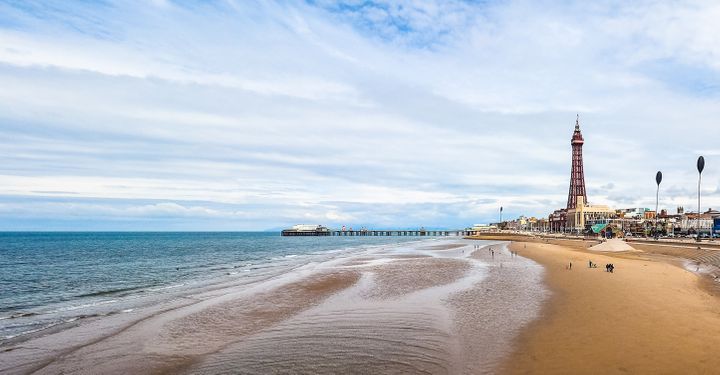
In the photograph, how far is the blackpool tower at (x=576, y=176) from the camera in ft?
485

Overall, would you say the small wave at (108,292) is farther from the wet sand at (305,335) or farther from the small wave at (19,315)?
the wet sand at (305,335)

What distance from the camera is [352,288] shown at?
2306cm

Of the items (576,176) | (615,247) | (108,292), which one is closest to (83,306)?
(108,292)

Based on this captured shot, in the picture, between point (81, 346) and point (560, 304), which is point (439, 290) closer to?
point (560, 304)

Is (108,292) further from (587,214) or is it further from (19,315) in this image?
(587,214)

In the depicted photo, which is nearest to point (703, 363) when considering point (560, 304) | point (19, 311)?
point (560, 304)

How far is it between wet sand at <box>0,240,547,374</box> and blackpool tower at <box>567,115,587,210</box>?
141 meters

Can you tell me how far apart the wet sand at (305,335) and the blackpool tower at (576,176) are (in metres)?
141

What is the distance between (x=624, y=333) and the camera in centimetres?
1205

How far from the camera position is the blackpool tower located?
148m

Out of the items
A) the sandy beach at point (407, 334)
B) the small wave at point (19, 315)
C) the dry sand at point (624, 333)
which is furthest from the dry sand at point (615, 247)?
the small wave at point (19, 315)

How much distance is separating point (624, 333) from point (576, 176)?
502 feet

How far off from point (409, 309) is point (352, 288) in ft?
21.5

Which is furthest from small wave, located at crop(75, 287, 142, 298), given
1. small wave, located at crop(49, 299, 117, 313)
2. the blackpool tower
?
the blackpool tower
